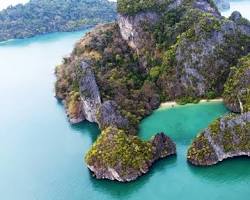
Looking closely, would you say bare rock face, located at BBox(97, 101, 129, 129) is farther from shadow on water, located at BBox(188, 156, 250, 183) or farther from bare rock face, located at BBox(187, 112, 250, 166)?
shadow on water, located at BBox(188, 156, 250, 183)

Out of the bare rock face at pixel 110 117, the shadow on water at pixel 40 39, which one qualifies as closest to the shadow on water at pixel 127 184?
the bare rock face at pixel 110 117

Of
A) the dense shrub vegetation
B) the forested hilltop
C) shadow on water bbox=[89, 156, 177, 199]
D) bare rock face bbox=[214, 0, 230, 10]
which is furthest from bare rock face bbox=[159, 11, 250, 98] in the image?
the forested hilltop

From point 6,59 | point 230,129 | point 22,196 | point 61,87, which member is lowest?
point 6,59

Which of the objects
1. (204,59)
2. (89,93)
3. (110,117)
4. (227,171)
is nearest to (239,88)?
(204,59)

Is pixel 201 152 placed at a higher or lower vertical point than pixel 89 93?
higher

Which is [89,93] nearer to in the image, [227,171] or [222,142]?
[222,142]

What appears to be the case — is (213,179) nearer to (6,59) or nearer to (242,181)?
(242,181)

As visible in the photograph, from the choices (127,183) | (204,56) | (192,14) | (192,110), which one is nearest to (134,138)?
(127,183)

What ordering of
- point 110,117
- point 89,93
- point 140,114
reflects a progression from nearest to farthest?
point 110,117, point 140,114, point 89,93
